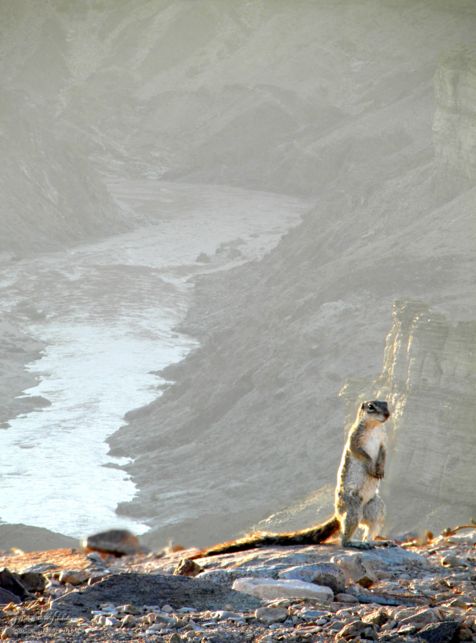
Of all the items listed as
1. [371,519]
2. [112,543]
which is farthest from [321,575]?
[112,543]

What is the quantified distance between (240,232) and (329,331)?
60.2m

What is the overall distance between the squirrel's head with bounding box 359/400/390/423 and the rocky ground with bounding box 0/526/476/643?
980mm

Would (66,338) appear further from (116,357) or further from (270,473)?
Answer: (270,473)

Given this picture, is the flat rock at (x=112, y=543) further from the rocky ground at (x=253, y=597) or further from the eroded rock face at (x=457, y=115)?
the eroded rock face at (x=457, y=115)

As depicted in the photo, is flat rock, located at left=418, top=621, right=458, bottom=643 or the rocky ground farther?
the rocky ground

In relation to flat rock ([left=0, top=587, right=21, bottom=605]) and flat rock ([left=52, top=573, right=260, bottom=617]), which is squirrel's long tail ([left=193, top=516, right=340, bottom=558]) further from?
flat rock ([left=0, top=587, right=21, bottom=605])

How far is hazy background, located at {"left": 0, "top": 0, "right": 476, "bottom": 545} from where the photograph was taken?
1869 inches

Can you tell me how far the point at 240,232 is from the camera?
403ft

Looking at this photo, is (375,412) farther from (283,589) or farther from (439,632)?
(439,632)

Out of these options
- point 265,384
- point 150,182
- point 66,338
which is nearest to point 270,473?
point 265,384

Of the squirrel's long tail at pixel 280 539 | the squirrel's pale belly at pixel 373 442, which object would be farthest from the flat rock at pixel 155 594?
the squirrel's pale belly at pixel 373 442

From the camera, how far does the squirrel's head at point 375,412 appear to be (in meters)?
11.1

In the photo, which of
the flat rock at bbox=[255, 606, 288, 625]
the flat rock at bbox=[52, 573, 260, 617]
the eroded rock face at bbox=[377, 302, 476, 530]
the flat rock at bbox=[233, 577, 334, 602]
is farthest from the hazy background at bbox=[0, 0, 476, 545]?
the flat rock at bbox=[255, 606, 288, 625]

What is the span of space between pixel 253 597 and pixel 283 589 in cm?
20
